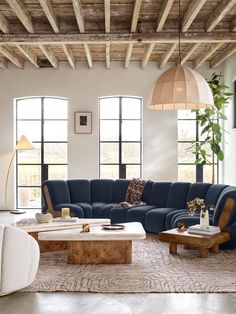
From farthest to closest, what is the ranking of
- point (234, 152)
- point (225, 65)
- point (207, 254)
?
point (225, 65) < point (234, 152) < point (207, 254)

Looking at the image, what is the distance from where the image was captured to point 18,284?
396cm

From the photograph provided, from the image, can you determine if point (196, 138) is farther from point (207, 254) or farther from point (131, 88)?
point (207, 254)

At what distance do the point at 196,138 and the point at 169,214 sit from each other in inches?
138

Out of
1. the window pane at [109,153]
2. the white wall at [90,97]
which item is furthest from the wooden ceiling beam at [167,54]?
the window pane at [109,153]

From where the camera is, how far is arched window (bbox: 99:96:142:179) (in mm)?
9766

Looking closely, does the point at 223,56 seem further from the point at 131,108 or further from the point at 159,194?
the point at 159,194

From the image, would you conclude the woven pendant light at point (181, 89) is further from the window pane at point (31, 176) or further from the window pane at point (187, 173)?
the window pane at point (31, 176)

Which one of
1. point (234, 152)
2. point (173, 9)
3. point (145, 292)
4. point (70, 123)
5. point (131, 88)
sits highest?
point (173, 9)

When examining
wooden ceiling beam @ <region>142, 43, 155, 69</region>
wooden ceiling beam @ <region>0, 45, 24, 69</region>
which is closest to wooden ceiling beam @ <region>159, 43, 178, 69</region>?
wooden ceiling beam @ <region>142, 43, 155, 69</region>

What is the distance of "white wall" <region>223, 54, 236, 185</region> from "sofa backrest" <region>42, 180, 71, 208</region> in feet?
10.6

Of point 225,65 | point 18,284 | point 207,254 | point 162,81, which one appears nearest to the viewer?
point 18,284

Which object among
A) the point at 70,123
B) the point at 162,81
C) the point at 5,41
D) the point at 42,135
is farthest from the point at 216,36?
the point at 42,135

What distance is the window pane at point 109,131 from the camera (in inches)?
384

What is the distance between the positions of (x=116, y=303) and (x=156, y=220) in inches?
117
